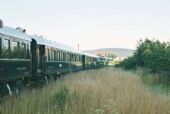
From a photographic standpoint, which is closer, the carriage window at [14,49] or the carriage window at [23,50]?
the carriage window at [14,49]

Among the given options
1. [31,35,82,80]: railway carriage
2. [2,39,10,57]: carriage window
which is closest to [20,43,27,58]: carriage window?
[2,39,10,57]: carriage window

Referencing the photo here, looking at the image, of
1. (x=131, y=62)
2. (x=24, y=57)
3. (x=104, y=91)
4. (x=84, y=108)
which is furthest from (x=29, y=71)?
(x=131, y=62)

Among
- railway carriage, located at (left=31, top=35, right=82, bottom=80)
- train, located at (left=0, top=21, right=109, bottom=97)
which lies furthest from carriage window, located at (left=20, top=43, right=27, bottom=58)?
railway carriage, located at (left=31, top=35, right=82, bottom=80)

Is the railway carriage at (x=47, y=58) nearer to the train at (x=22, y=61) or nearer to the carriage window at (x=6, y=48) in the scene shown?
the train at (x=22, y=61)

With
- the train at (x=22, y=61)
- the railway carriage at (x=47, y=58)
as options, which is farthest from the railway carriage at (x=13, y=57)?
the railway carriage at (x=47, y=58)

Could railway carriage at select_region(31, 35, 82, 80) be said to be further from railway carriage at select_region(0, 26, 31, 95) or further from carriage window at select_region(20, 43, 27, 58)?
carriage window at select_region(20, 43, 27, 58)

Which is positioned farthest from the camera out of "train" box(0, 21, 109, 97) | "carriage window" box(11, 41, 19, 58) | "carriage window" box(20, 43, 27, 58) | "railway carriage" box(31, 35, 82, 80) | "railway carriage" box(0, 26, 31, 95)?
"railway carriage" box(31, 35, 82, 80)

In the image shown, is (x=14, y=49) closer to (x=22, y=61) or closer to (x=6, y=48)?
(x=6, y=48)

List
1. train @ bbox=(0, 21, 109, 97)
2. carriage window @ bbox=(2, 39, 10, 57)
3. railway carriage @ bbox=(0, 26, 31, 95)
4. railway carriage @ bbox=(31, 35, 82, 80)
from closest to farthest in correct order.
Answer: railway carriage @ bbox=(0, 26, 31, 95), carriage window @ bbox=(2, 39, 10, 57), train @ bbox=(0, 21, 109, 97), railway carriage @ bbox=(31, 35, 82, 80)

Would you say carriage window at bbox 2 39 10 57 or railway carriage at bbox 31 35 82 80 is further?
railway carriage at bbox 31 35 82 80

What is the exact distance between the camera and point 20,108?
430 inches

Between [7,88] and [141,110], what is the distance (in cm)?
601

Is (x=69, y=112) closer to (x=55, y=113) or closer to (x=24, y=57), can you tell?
(x=55, y=113)

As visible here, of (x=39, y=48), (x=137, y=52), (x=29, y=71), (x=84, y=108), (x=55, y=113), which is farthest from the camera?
(x=137, y=52)
